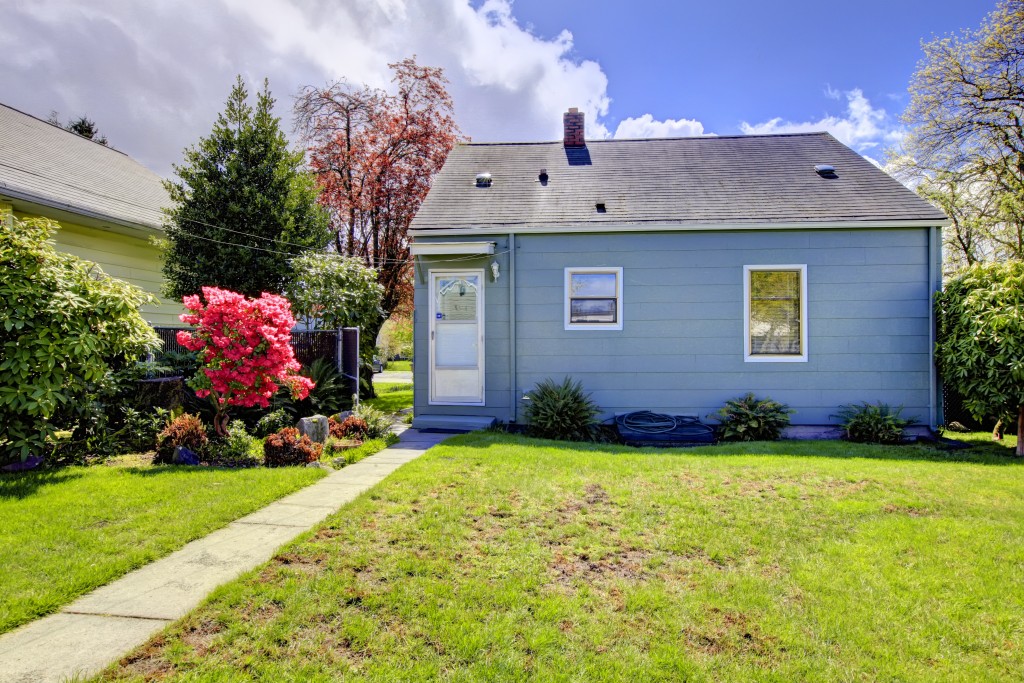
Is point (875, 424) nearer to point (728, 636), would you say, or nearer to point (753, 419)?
point (753, 419)

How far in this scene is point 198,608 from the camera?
258 centimetres

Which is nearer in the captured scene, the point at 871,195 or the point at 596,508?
the point at 596,508

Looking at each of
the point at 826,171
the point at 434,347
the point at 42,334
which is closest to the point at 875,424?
the point at 826,171

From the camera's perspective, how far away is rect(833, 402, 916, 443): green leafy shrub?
300 inches

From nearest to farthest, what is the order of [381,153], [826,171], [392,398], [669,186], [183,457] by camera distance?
[183,457], [669,186], [826,171], [392,398], [381,153]

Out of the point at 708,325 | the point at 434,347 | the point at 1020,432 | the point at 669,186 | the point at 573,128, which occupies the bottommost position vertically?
the point at 1020,432

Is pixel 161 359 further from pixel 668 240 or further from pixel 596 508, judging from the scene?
pixel 668 240

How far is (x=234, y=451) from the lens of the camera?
19.5 feet

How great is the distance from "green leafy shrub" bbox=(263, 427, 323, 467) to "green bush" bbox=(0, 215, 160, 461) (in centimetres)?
192

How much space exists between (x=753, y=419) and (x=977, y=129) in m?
12.9

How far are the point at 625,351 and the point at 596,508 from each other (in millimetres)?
4548

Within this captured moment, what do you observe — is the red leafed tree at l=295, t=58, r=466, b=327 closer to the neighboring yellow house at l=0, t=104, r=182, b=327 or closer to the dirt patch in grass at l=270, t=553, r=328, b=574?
the neighboring yellow house at l=0, t=104, r=182, b=327

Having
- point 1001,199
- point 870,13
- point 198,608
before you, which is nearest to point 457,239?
point 198,608

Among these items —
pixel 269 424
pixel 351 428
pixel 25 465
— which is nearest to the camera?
pixel 25 465
